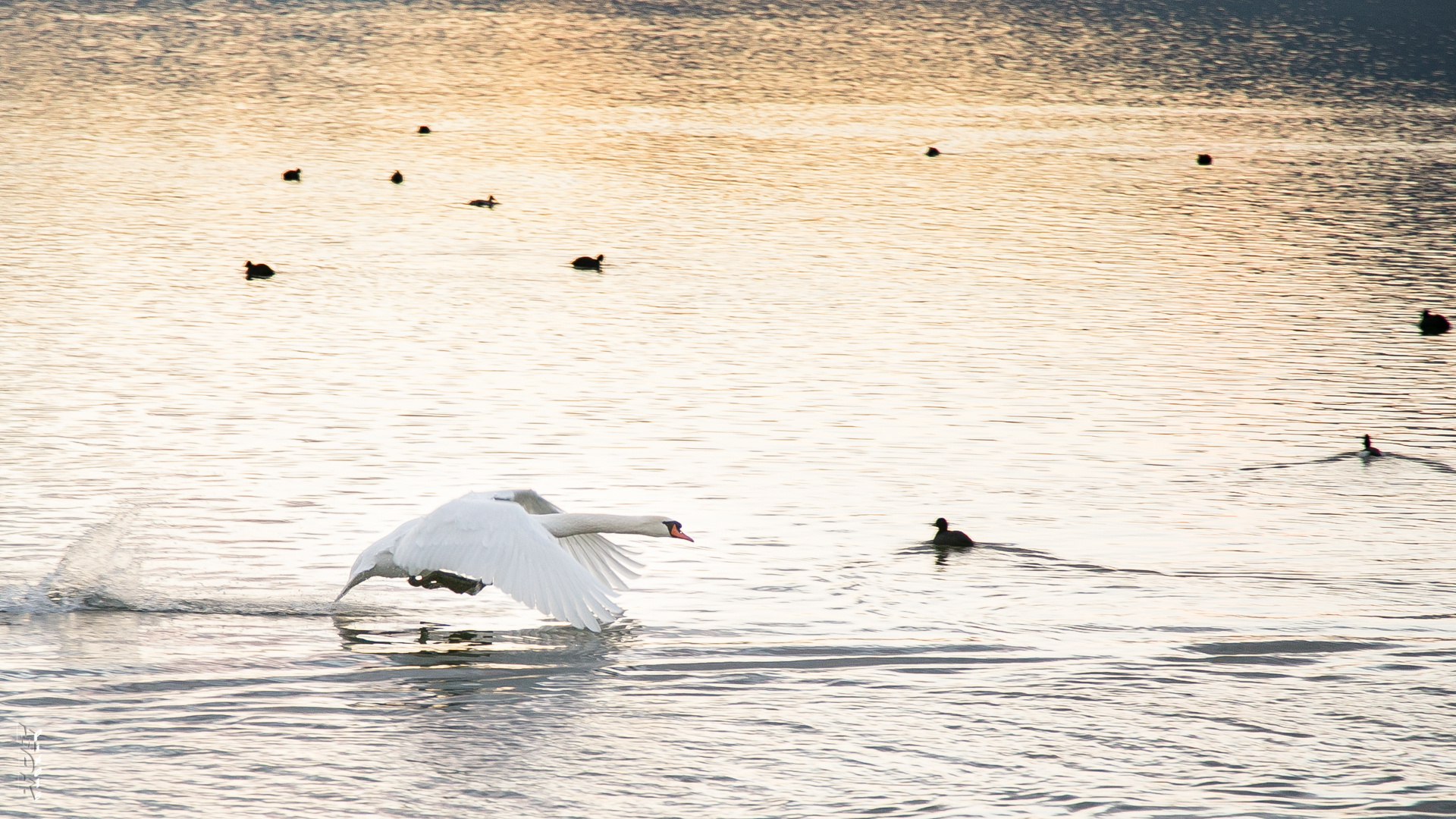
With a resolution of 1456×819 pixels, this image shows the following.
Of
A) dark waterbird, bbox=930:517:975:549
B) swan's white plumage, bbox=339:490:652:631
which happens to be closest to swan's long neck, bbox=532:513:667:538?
A: swan's white plumage, bbox=339:490:652:631

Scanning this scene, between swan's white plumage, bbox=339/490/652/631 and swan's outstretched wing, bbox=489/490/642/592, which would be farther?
swan's outstretched wing, bbox=489/490/642/592

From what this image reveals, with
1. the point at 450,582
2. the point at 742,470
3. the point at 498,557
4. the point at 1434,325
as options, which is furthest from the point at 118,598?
the point at 1434,325

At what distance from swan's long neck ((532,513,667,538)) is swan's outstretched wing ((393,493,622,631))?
13.8 inches

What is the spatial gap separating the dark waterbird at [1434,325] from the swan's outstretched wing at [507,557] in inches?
492

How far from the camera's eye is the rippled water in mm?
Answer: 8344

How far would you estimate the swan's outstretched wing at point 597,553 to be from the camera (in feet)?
35.4

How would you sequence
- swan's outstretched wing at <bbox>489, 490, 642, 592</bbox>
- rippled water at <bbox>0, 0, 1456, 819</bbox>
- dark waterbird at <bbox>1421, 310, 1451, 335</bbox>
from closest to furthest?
1. rippled water at <bbox>0, 0, 1456, 819</bbox>
2. swan's outstretched wing at <bbox>489, 490, 642, 592</bbox>
3. dark waterbird at <bbox>1421, 310, 1451, 335</bbox>

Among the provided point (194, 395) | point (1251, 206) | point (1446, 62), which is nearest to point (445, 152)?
point (1251, 206)

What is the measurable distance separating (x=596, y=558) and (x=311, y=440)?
4.20 meters

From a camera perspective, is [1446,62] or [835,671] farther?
[1446,62]

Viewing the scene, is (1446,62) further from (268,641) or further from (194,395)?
(268,641)

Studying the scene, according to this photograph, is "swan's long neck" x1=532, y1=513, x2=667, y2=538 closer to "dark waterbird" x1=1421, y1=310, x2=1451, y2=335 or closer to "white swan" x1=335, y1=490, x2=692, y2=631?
"white swan" x1=335, y1=490, x2=692, y2=631

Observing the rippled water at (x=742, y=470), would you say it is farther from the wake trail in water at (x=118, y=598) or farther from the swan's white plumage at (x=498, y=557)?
the swan's white plumage at (x=498, y=557)

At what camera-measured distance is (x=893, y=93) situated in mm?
47781
